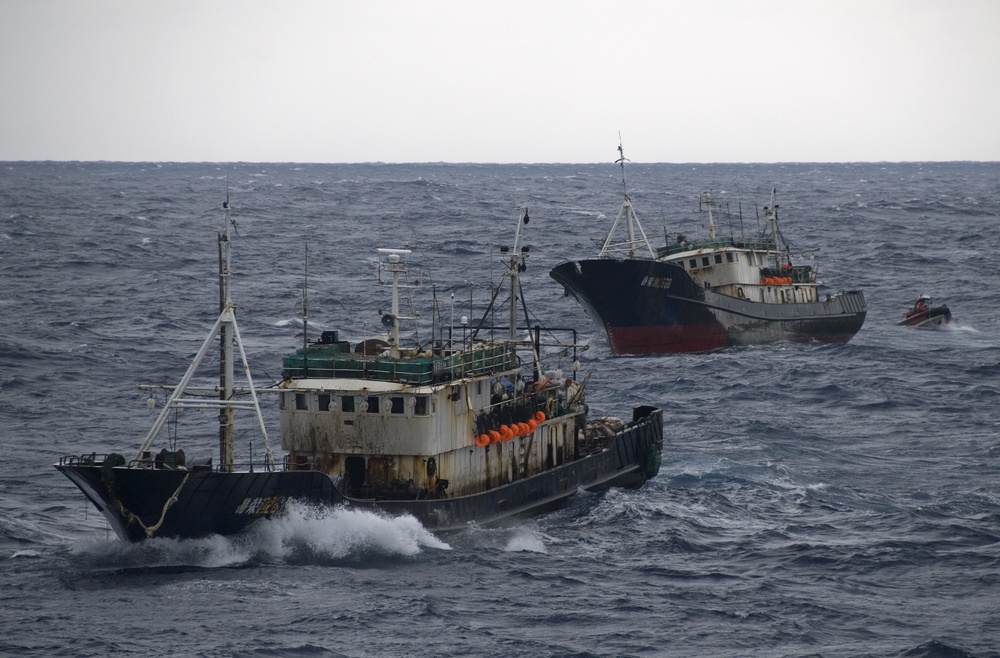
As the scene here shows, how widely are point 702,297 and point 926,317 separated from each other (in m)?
15.4

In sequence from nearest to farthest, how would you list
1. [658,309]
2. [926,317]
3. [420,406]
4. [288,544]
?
[288,544] → [420,406] → [658,309] → [926,317]

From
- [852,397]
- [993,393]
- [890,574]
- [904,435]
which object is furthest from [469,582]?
[993,393]

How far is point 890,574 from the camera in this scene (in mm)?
33844

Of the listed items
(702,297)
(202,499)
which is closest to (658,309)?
(702,297)

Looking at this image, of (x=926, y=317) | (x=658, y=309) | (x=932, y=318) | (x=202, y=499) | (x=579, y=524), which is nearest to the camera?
(x=202, y=499)

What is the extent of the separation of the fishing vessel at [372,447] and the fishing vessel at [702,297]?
2846 cm

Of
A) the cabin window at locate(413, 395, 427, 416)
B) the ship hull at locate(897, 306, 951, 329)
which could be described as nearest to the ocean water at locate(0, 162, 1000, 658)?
the ship hull at locate(897, 306, 951, 329)

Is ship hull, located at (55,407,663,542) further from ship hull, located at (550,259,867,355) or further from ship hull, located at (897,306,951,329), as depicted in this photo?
ship hull, located at (897,306,951,329)

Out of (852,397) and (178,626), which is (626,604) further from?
(852,397)

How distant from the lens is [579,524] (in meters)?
38.6

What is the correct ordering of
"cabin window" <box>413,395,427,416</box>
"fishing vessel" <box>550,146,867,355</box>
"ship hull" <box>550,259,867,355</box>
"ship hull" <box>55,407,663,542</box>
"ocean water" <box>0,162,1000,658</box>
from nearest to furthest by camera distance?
"ocean water" <box>0,162,1000,658</box>
"ship hull" <box>55,407,663,542</box>
"cabin window" <box>413,395,427,416</box>
"ship hull" <box>550,259,867,355</box>
"fishing vessel" <box>550,146,867,355</box>

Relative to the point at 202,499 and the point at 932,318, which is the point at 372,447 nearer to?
the point at 202,499

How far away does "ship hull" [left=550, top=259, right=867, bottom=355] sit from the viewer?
7000 centimetres

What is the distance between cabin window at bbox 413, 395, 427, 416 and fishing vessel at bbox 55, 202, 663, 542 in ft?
0.08
